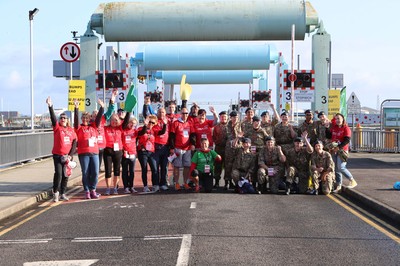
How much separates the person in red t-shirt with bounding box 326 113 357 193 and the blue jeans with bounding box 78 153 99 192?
5.37m

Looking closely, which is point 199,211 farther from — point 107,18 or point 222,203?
point 107,18

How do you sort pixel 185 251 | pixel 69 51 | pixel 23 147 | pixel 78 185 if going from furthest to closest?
pixel 23 147 → pixel 69 51 → pixel 78 185 → pixel 185 251

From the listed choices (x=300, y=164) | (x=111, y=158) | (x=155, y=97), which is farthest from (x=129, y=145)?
(x=155, y=97)

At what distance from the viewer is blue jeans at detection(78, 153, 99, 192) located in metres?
13.3

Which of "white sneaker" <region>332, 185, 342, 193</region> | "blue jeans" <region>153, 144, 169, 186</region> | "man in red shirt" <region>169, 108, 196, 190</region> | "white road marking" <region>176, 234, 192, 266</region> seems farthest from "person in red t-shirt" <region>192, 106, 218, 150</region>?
"white road marking" <region>176, 234, 192, 266</region>

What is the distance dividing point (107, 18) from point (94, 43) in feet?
4.58

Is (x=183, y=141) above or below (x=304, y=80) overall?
below

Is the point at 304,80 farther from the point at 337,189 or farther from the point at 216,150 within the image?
the point at 337,189

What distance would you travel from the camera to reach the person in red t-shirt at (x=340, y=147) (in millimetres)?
14555

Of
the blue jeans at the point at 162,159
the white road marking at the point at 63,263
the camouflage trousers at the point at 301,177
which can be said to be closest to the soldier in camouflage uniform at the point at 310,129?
the camouflage trousers at the point at 301,177

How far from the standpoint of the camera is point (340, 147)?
14.6 m

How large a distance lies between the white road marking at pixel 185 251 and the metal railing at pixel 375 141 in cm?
2283

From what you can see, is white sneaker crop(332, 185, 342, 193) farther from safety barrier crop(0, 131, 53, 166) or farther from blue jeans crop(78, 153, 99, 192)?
safety barrier crop(0, 131, 53, 166)

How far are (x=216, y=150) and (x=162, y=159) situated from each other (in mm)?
1307
